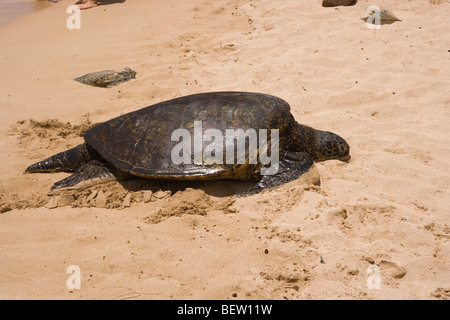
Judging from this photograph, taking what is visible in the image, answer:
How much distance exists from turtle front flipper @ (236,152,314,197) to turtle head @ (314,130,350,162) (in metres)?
0.20

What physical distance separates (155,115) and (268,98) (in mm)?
1193

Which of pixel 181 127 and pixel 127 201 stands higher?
pixel 181 127

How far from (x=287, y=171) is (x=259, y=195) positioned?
1.39ft

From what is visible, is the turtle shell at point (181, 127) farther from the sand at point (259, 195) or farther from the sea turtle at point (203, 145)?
the sand at point (259, 195)

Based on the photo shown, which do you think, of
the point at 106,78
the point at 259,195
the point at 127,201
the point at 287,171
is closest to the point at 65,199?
the point at 127,201

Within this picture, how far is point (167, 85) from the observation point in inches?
239

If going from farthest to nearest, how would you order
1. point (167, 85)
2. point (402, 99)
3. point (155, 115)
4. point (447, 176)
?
1. point (167, 85)
2. point (402, 99)
3. point (155, 115)
4. point (447, 176)

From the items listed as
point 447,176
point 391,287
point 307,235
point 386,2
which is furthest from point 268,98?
point 386,2

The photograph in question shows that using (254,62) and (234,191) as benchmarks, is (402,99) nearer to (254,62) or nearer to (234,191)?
(254,62)

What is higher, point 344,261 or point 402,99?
point 402,99

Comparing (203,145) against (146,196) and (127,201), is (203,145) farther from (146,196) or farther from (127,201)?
(127,201)

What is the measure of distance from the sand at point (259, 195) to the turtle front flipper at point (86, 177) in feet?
0.30

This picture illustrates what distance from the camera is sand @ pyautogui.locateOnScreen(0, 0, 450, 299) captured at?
9.07ft

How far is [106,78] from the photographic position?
20.7ft
